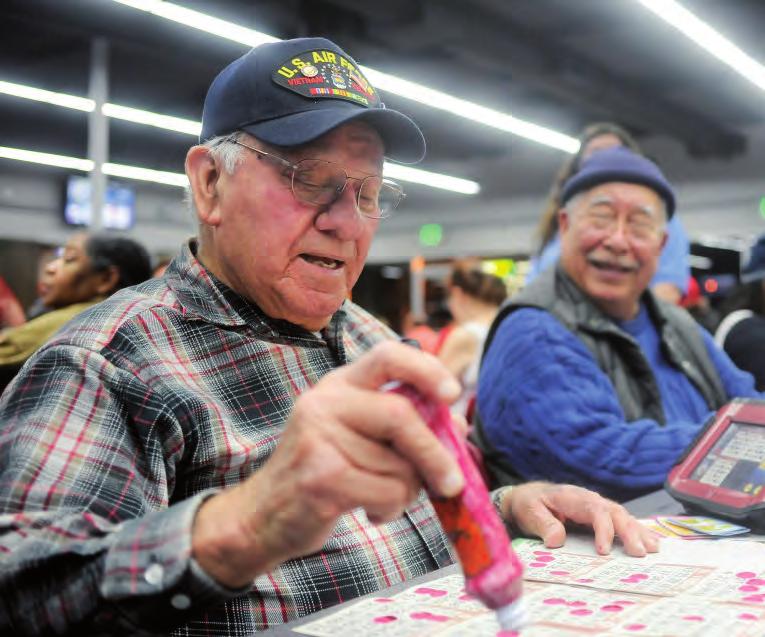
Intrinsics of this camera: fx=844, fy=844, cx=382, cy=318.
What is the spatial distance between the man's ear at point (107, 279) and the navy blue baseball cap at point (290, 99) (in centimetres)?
214

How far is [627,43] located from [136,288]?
310 inches

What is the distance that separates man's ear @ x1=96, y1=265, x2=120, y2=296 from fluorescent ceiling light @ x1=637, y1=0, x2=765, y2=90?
14.2 feet

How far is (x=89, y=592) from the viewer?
872 mm

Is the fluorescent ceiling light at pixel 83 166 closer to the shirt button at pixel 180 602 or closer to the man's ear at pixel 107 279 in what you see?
the man's ear at pixel 107 279

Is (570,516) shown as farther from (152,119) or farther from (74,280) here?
(152,119)

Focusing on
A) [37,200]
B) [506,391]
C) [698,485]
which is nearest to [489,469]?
[506,391]

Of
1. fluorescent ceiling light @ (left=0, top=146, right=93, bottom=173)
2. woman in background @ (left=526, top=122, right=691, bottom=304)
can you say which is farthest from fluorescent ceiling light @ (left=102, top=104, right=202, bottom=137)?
woman in background @ (left=526, top=122, right=691, bottom=304)

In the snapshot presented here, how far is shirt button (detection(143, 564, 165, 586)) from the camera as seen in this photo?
842 mm

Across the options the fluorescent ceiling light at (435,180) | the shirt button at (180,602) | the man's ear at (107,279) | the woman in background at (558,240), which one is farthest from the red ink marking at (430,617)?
the fluorescent ceiling light at (435,180)

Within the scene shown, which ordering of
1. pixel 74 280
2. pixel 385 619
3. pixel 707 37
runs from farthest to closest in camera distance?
pixel 707 37 → pixel 74 280 → pixel 385 619

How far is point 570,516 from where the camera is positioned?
1362 millimetres

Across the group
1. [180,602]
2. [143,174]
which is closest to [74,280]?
[180,602]

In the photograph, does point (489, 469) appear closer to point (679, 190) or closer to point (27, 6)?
point (27, 6)

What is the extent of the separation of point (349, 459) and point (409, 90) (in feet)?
25.2
